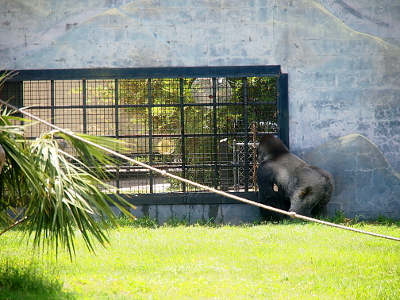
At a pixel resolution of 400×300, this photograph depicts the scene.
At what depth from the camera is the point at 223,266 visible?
553 centimetres

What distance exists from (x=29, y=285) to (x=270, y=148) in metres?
5.46

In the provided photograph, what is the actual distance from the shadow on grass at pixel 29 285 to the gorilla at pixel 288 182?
480 cm

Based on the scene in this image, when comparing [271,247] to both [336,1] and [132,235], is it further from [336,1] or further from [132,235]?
[336,1]

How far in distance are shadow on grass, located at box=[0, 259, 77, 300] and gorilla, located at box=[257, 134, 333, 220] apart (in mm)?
4801

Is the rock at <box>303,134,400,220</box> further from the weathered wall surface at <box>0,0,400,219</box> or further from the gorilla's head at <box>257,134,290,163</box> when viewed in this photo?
the gorilla's head at <box>257,134,290,163</box>

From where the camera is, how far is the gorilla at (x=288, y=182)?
8547mm

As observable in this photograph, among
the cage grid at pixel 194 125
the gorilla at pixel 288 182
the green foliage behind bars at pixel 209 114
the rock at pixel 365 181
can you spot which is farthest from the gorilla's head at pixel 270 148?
the rock at pixel 365 181

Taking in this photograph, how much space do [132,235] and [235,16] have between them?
4800mm

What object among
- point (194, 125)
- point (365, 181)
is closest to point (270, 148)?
point (194, 125)

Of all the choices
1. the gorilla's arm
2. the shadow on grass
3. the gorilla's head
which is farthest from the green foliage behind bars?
the shadow on grass

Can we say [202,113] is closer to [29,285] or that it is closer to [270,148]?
[270,148]

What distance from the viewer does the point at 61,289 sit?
455 centimetres

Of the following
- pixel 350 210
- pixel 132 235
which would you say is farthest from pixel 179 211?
pixel 350 210

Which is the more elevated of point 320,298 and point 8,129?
point 8,129
